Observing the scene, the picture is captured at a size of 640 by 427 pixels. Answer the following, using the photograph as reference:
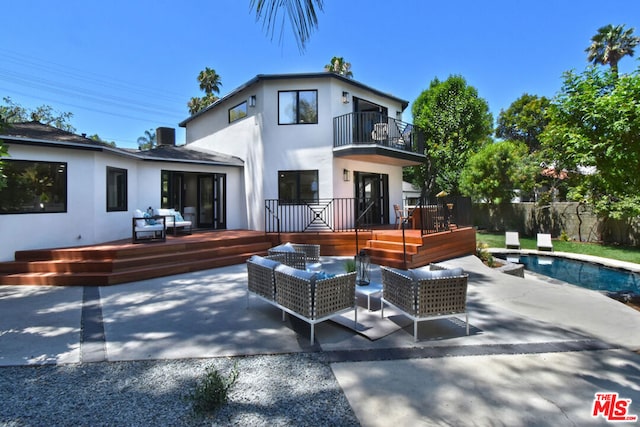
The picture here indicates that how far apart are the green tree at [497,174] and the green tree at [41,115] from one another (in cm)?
3324

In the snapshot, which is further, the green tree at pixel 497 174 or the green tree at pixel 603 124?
the green tree at pixel 497 174

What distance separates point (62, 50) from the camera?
1809cm

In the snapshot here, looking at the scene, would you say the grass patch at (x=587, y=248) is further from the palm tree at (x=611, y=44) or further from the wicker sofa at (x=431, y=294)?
the palm tree at (x=611, y=44)

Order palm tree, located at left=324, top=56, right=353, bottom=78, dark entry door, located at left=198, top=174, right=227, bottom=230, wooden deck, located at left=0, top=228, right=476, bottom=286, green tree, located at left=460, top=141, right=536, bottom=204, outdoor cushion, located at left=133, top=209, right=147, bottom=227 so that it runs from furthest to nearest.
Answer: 1. palm tree, located at left=324, top=56, right=353, bottom=78
2. green tree, located at left=460, top=141, right=536, bottom=204
3. dark entry door, located at left=198, top=174, right=227, bottom=230
4. outdoor cushion, located at left=133, top=209, right=147, bottom=227
5. wooden deck, located at left=0, top=228, right=476, bottom=286

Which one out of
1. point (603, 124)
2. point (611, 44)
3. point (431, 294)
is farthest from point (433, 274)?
point (611, 44)

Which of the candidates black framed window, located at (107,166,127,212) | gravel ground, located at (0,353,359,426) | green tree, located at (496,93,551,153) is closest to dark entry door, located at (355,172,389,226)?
black framed window, located at (107,166,127,212)

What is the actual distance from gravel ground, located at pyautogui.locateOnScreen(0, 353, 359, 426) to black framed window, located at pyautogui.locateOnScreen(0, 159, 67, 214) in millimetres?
6240

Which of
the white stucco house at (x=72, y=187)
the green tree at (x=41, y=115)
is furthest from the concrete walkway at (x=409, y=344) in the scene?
the green tree at (x=41, y=115)

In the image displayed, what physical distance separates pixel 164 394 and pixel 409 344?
257cm

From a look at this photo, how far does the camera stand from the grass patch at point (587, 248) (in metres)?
12.9

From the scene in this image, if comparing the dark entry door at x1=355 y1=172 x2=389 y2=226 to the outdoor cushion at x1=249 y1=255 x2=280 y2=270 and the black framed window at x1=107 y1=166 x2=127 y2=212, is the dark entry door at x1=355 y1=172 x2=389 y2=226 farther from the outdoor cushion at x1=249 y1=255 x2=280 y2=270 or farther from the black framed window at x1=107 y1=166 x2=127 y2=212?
the outdoor cushion at x1=249 y1=255 x2=280 y2=270

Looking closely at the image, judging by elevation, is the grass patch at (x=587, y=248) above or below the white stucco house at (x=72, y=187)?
below

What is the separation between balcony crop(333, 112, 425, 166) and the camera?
10.7 m

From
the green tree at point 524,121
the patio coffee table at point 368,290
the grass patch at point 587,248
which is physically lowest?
the grass patch at point 587,248
